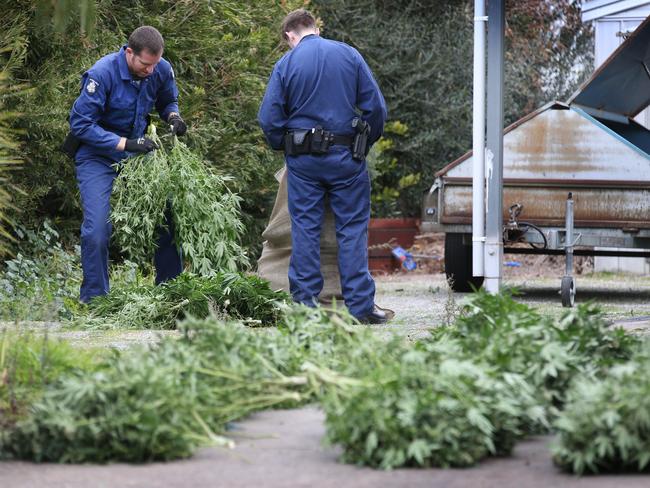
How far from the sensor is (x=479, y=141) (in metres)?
8.05

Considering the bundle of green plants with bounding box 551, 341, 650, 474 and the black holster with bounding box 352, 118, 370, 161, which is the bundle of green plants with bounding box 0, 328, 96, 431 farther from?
the black holster with bounding box 352, 118, 370, 161

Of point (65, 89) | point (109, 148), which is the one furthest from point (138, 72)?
point (65, 89)

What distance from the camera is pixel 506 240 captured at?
9836mm

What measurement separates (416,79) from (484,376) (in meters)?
12.8

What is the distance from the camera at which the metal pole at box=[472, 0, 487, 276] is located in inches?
314

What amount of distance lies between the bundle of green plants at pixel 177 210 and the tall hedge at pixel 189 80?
1.89m

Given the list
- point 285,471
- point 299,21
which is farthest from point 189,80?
point 285,471

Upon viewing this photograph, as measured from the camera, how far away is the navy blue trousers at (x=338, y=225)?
7369 millimetres

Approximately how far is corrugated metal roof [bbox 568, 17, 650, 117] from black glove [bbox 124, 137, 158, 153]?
399 centimetres

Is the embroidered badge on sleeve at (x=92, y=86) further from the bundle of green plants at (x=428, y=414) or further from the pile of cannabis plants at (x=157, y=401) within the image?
the bundle of green plants at (x=428, y=414)

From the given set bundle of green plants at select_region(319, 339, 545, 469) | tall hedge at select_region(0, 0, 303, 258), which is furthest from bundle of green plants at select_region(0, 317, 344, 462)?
tall hedge at select_region(0, 0, 303, 258)

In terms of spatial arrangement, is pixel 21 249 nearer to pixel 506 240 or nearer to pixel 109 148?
pixel 109 148

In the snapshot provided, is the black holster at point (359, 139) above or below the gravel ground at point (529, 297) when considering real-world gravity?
above

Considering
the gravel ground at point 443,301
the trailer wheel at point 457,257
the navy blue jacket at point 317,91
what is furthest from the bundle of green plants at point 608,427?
the trailer wheel at point 457,257
